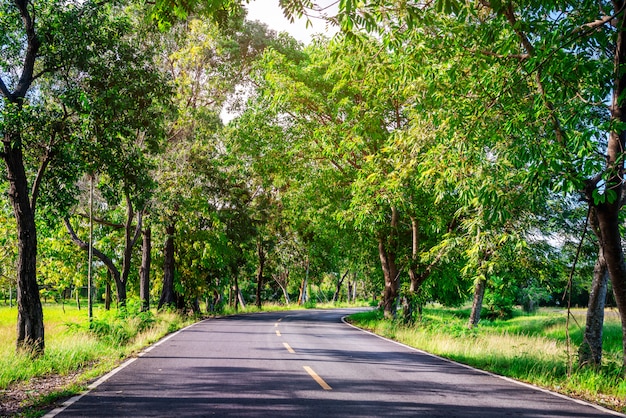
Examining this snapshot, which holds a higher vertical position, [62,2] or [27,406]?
[62,2]

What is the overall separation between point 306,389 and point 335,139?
1215 centimetres

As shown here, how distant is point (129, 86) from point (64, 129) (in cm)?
172

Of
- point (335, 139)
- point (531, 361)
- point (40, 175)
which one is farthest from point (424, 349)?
point (40, 175)

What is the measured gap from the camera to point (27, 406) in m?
6.03

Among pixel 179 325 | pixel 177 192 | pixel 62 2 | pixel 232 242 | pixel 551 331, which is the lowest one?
Answer: pixel 551 331

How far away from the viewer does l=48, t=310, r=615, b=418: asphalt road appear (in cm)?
576

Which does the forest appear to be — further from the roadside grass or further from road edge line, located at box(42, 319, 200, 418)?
road edge line, located at box(42, 319, 200, 418)

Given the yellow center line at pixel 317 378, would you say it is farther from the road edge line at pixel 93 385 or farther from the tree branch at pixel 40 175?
the tree branch at pixel 40 175

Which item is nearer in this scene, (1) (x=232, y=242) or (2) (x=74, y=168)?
(2) (x=74, y=168)

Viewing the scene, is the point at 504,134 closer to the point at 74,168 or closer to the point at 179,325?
the point at 74,168

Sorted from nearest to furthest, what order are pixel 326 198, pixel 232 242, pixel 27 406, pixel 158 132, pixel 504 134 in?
pixel 27 406
pixel 504 134
pixel 158 132
pixel 326 198
pixel 232 242

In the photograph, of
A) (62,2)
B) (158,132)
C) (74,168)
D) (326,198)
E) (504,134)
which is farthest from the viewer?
(326,198)

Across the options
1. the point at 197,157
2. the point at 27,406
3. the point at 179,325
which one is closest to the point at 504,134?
the point at 27,406

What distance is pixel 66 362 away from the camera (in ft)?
30.1
